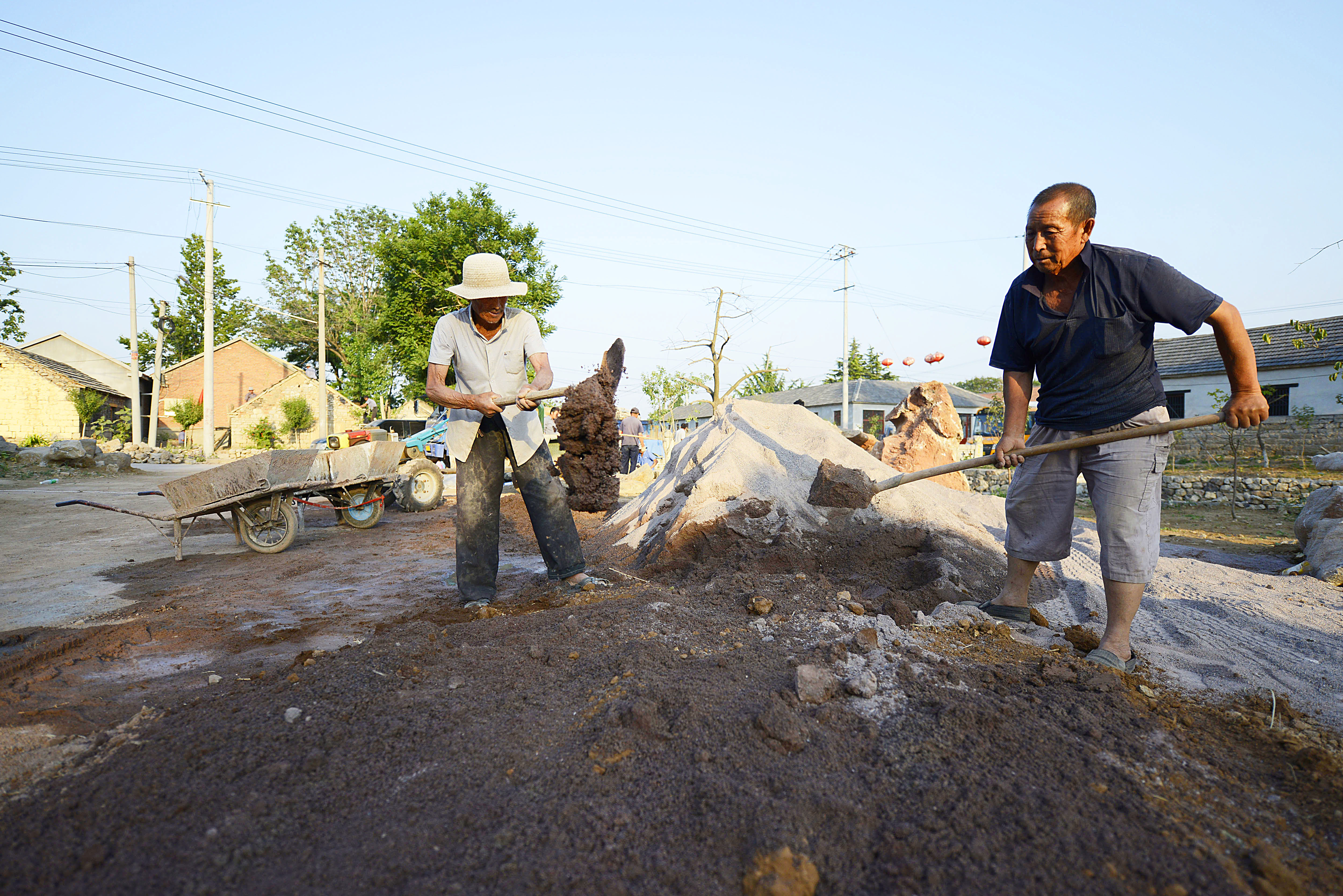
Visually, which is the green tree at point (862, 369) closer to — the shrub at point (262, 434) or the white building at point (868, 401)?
the white building at point (868, 401)

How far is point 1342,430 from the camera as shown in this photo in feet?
51.8

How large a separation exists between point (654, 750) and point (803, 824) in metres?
0.45

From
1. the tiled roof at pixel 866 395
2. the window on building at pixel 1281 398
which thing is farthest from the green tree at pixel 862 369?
the window on building at pixel 1281 398

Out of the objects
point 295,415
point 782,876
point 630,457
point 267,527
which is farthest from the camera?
point 295,415

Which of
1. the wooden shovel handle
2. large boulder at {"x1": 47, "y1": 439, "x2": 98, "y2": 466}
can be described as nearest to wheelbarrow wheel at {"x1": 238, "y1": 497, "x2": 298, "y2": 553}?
the wooden shovel handle

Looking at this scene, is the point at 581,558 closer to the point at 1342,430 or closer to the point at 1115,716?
the point at 1115,716

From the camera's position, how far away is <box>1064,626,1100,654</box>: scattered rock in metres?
2.64

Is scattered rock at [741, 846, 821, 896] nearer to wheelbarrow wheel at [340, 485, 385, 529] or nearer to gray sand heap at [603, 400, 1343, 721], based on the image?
gray sand heap at [603, 400, 1343, 721]

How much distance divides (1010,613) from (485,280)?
2893 millimetres

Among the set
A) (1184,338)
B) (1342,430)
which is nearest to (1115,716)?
(1342,430)

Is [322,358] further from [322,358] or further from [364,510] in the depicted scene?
[364,510]

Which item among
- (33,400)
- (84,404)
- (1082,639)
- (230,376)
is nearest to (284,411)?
(84,404)

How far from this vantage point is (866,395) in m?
33.5

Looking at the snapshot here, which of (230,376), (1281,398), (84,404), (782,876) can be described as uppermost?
(230,376)
